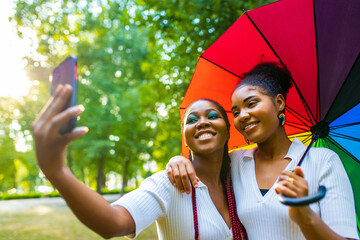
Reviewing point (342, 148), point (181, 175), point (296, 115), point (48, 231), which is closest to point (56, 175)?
point (181, 175)

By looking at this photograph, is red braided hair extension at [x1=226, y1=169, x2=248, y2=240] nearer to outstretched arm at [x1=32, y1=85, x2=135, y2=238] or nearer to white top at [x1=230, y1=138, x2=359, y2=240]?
white top at [x1=230, y1=138, x2=359, y2=240]

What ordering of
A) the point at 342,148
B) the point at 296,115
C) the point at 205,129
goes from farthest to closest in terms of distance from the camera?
the point at 296,115 → the point at 342,148 → the point at 205,129

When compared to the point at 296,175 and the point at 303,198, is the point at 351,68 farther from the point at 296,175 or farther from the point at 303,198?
the point at 303,198

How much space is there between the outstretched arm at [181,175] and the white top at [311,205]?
0.42m

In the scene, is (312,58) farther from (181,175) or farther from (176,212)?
(176,212)

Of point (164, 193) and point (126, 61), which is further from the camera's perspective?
point (126, 61)

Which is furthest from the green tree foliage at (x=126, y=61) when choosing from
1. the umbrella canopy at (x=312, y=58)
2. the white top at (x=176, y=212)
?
the white top at (x=176, y=212)

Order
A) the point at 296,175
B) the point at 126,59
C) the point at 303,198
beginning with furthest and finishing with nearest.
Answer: the point at 126,59 → the point at 296,175 → the point at 303,198

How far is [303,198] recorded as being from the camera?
1461mm

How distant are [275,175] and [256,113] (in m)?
0.49

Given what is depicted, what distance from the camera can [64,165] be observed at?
1.26 m

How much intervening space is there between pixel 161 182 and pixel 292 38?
1603mm

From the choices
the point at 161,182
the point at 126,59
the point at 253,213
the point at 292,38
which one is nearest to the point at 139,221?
the point at 161,182

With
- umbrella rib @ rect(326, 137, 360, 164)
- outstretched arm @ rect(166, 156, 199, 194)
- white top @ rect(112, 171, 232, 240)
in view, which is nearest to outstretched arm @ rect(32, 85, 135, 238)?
white top @ rect(112, 171, 232, 240)
